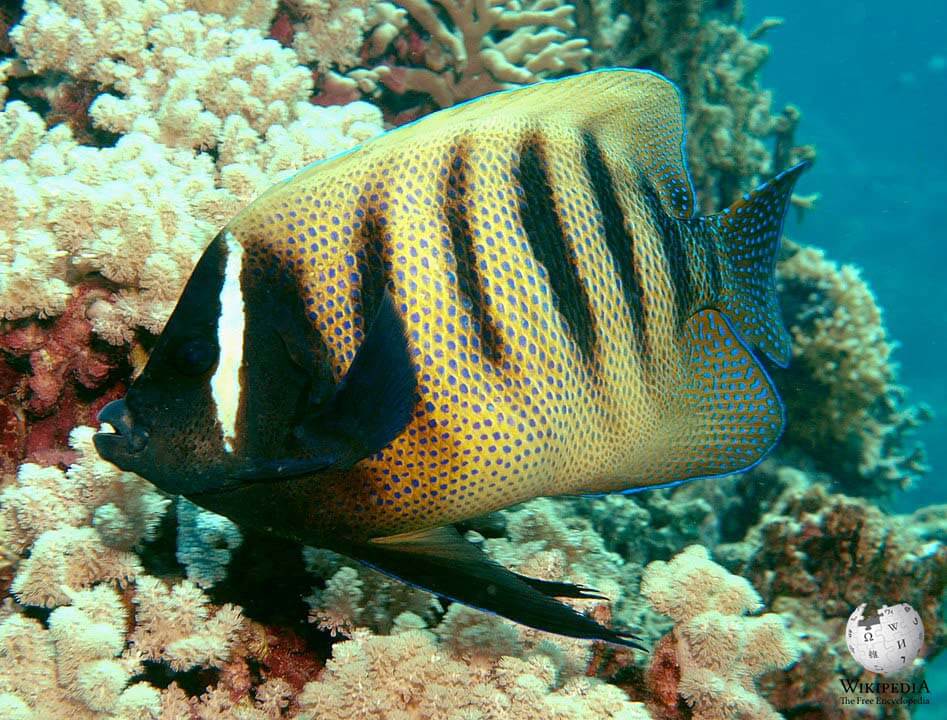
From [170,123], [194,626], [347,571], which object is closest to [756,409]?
[347,571]

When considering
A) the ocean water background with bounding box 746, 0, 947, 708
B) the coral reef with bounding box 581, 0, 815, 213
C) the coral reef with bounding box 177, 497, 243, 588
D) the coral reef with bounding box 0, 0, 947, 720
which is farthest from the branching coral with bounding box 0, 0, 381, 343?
the ocean water background with bounding box 746, 0, 947, 708

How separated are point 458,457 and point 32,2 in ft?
11.2

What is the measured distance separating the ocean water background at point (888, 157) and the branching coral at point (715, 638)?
11.1 metres

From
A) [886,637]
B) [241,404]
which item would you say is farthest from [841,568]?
[241,404]

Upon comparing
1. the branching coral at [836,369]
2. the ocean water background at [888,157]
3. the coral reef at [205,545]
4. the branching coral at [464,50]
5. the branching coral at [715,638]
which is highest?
the branching coral at [464,50]

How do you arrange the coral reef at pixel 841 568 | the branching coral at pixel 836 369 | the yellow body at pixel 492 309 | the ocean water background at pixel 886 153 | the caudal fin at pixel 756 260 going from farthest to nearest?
the ocean water background at pixel 886 153 → the branching coral at pixel 836 369 → the coral reef at pixel 841 568 → the caudal fin at pixel 756 260 → the yellow body at pixel 492 309

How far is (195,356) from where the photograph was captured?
3.77 feet

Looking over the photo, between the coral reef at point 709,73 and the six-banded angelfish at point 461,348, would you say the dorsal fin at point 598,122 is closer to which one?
the six-banded angelfish at point 461,348

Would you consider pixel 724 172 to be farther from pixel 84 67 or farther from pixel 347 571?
pixel 347 571

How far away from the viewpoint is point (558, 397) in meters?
1.35

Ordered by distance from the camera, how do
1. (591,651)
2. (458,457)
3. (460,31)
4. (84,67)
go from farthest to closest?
(460,31), (84,67), (591,651), (458,457)

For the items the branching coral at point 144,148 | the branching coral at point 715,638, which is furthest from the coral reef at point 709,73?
the branching coral at point 715,638

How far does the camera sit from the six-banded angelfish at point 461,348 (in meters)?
1.16

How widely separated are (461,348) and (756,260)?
2.84 ft
